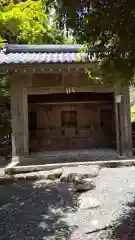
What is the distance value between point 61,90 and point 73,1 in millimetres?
6676

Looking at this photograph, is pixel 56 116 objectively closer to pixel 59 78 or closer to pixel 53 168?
pixel 59 78

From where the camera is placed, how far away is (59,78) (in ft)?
31.5

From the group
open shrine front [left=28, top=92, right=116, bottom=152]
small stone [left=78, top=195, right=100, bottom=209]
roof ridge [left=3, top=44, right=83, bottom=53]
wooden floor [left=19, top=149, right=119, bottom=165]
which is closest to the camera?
small stone [left=78, top=195, right=100, bottom=209]

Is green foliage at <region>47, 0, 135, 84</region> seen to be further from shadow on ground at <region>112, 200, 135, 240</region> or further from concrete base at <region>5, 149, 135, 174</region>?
concrete base at <region>5, 149, 135, 174</region>

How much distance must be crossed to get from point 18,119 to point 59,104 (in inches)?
132

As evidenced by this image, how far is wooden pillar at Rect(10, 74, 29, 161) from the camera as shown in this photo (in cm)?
912

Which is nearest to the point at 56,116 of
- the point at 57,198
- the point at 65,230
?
the point at 57,198

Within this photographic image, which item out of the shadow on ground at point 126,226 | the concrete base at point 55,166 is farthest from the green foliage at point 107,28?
the concrete base at point 55,166

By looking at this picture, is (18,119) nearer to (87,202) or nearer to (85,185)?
(85,185)

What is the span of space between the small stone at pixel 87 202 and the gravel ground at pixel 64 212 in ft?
0.35

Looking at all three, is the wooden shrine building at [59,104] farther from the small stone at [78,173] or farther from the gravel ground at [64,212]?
the gravel ground at [64,212]

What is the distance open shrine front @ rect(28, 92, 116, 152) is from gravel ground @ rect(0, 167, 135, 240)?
555 centimetres

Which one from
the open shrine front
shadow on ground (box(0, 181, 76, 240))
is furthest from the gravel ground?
the open shrine front

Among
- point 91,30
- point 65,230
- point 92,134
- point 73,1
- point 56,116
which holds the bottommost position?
point 65,230
